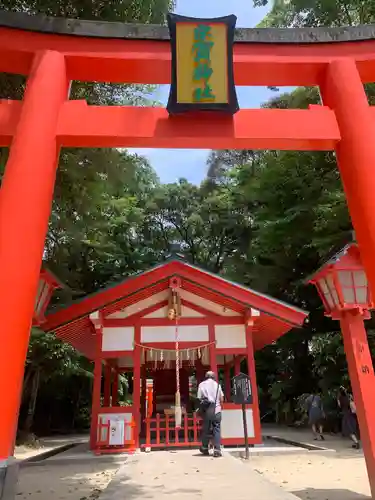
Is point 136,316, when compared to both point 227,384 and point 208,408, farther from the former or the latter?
point 227,384

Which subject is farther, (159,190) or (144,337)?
(159,190)

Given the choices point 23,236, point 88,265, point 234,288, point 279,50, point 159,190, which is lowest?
point 23,236

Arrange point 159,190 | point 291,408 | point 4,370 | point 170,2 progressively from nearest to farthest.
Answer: point 4,370 → point 170,2 → point 291,408 → point 159,190

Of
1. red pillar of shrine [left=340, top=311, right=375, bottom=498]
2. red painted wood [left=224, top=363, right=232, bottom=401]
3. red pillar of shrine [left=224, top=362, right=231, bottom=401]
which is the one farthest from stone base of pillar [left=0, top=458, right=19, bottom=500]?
red pillar of shrine [left=224, top=362, right=231, bottom=401]

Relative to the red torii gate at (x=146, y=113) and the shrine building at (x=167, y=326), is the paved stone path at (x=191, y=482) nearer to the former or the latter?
the red torii gate at (x=146, y=113)

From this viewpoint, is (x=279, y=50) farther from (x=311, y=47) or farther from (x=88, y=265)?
(x=88, y=265)

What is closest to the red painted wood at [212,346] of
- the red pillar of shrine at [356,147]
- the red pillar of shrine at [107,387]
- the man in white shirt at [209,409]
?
the man in white shirt at [209,409]

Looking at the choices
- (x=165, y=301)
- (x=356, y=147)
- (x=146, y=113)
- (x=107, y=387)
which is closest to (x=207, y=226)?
(x=107, y=387)

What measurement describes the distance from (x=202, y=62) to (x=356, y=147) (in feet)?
7.05

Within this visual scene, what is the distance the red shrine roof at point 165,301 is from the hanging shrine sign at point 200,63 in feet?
18.9

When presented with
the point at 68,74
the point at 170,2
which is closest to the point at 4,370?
the point at 68,74

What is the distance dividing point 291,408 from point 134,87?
15.4 metres

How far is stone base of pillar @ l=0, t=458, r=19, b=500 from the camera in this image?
356 centimetres

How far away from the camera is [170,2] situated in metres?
9.36
